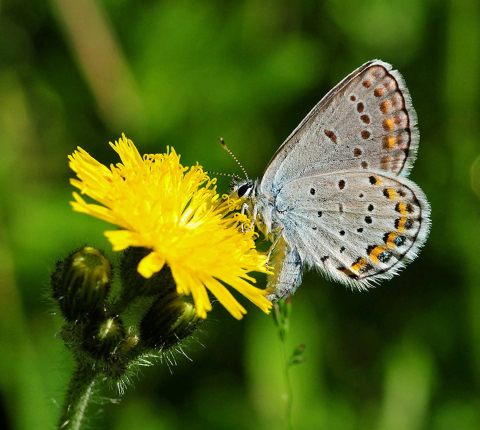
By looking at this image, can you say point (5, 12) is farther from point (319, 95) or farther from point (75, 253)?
point (75, 253)

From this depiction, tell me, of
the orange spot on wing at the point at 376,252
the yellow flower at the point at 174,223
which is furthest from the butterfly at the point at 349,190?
the yellow flower at the point at 174,223

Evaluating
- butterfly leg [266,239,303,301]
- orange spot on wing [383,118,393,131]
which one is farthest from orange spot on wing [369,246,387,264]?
orange spot on wing [383,118,393,131]

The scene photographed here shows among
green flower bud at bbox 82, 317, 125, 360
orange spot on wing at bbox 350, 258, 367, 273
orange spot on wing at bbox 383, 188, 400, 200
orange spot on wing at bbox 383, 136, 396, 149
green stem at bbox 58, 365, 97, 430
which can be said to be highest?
green flower bud at bbox 82, 317, 125, 360

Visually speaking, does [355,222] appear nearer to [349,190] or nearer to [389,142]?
[349,190]

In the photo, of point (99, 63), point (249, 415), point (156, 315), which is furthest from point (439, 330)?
point (99, 63)

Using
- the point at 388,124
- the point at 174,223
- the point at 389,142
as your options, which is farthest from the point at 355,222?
the point at 174,223

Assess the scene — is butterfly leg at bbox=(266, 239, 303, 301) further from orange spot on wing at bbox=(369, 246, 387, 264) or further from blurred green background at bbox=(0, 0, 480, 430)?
blurred green background at bbox=(0, 0, 480, 430)

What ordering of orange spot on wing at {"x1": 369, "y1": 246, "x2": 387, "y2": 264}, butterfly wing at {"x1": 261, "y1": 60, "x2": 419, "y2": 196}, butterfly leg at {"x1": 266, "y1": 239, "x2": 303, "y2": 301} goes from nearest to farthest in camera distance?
1. butterfly leg at {"x1": 266, "y1": 239, "x2": 303, "y2": 301}
2. butterfly wing at {"x1": 261, "y1": 60, "x2": 419, "y2": 196}
3. orange spot on wing at {"x1": 369, "y1": 246, "x2": 387, "y2": 264}

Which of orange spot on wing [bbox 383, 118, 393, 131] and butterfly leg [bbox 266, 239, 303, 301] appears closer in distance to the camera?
butterfly leg [bbox 266, 239, 303, 301]
